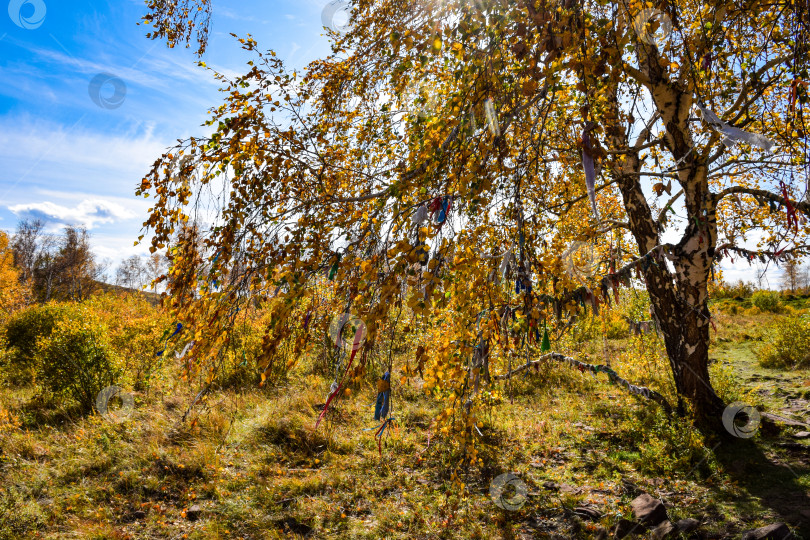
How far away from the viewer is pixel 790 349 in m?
8.20

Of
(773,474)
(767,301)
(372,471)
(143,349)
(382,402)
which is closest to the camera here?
(382,402)

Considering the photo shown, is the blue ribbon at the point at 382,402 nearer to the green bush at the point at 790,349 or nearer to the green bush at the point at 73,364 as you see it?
the green bush at the point at 73,364

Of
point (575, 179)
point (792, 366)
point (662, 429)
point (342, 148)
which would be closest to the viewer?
point (342, 148)

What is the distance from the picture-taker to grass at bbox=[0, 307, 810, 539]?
14.2 ft

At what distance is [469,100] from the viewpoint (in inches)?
74.1

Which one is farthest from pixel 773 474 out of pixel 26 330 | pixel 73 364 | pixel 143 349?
pixel 26 330

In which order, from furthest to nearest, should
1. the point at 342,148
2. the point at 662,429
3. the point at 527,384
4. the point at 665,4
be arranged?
the point at 527,384, the point at 662,429, the point at 342,148, the point at 665,4

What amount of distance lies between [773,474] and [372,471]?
186 inches

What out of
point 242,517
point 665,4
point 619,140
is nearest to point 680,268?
point 619,140

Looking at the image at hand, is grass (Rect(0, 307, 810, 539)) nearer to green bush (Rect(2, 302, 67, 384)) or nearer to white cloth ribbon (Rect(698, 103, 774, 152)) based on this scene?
white cloth ribbon (Rect(698, 103, 774, 152))

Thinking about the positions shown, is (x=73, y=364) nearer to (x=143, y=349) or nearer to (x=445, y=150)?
(x=143, y=349)

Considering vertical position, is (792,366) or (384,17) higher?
(384,17)

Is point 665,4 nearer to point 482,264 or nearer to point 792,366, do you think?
point 482,264

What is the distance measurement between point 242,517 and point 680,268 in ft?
20.3
